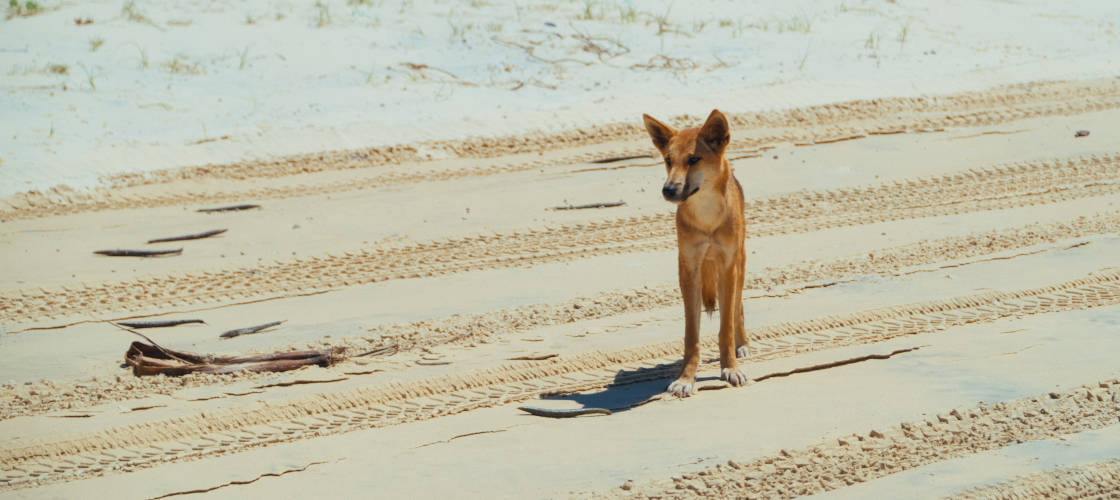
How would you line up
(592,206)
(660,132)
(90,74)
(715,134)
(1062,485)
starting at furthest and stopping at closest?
(90,74)
(592,206)
(660,132)
(715,134)
(1062,485)

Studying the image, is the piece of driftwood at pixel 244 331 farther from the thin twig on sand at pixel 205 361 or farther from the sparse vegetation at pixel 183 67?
the sparse vegetation at pixel 183 67

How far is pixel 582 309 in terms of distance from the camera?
6789 millimetres

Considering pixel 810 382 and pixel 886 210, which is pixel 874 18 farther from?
pixel 810 382

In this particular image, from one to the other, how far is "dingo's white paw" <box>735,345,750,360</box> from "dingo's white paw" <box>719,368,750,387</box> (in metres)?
0.41

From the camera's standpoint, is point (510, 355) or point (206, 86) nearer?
point (510, 355)

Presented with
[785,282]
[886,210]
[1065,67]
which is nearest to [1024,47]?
[1065,67]

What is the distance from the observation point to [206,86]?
1232 cm

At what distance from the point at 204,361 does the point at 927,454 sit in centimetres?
339

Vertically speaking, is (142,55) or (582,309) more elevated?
(142,55)

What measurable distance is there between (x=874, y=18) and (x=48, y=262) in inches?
443

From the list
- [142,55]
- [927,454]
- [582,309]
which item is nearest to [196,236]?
[582,309]

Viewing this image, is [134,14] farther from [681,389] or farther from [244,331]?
[681,389]

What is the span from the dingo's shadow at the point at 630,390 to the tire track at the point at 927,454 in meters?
0.88

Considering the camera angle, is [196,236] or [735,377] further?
[196,236]
